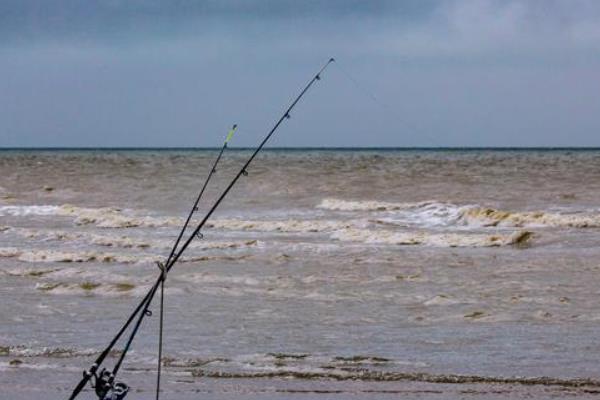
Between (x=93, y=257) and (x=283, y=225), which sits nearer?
(x=93, y=257)

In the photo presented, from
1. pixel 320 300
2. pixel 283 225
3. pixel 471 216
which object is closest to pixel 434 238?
pixel 283 225

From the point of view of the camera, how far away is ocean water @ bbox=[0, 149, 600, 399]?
24.6 feet

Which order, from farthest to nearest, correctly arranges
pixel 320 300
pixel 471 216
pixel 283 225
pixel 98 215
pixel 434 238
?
pixel 98 215, pixel 471 216, pixel 283 225, pixel 434 238, pixel 320 300

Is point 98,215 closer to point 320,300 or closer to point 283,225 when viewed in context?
point 283,225

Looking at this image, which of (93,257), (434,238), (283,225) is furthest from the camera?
(283,225)

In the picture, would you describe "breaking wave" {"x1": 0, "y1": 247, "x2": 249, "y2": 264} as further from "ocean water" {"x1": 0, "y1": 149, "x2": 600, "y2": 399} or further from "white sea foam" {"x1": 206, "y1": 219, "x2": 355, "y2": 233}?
"white sea foam" {"x1": 206, "y1": 219, "x2": 355, "y2": 233}

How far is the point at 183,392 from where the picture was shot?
7.09 metres

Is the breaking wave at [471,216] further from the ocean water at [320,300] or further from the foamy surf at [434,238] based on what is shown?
the foamy surf at [434,238]

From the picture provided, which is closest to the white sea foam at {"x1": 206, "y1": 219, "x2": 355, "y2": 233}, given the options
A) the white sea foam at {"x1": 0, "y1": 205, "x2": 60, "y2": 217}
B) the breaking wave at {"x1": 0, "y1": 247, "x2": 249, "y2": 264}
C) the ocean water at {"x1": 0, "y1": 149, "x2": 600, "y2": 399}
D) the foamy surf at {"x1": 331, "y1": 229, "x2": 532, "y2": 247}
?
the ocean water at {"x1": 0, "y1": 149, "x2": 600, "y2": 399}

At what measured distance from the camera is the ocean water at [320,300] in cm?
751

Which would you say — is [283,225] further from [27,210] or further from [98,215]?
[27,210]

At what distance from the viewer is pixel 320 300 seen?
11281 millimetres

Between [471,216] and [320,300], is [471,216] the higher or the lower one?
the higher one

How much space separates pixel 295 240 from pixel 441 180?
18.5 meters
